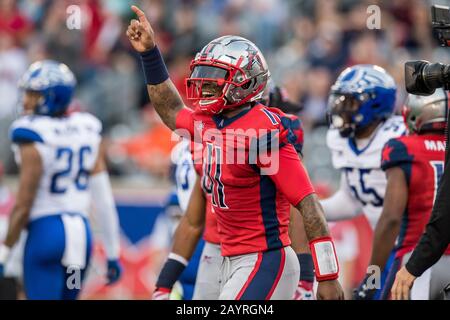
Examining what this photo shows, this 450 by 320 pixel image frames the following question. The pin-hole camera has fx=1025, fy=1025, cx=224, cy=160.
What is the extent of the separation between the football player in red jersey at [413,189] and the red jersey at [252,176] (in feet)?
3.51

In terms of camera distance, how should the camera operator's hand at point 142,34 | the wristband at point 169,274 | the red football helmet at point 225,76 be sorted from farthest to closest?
the wristband at point 169,274
the camera operator's hand at point 142,34
the red football helmet at point 225,76

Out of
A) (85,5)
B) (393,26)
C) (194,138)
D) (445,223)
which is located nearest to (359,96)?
(194,138)

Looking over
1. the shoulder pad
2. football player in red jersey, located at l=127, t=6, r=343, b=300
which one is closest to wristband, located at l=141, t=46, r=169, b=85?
football player in red jersey, located at l=127, t=6, r=343, b=300

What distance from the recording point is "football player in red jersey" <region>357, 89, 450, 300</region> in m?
6.30

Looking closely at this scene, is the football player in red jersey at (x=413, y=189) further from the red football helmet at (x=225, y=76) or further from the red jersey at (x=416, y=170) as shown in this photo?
the red football helmet at (x=225, y=76)

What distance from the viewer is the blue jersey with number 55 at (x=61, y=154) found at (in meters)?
7.47

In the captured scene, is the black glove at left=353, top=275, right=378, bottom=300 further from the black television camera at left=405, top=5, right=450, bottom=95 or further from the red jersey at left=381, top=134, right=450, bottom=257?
the black television camera at left=405, top=5, right=450, bottom=95

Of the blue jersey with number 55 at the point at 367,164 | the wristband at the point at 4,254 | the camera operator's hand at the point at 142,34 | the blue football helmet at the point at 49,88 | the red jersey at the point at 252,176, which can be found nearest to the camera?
the red jersey at the point at 252,176

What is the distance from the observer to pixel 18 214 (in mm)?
7426

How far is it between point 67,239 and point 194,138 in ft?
7.47

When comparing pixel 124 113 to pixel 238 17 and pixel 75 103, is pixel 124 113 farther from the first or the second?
pixel 238 17

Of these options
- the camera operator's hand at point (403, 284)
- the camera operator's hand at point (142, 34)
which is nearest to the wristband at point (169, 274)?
the camera operator's hand at point (142, 34)

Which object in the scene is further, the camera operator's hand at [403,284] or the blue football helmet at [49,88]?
the blue football helmet at [49,88]

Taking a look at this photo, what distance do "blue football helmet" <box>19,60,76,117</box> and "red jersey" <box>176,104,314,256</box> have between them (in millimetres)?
2454
